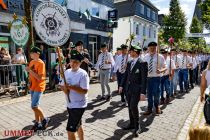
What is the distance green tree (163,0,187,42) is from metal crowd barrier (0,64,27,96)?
40036 mm

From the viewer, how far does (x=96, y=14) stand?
22.3 m

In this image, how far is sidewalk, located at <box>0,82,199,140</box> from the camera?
554cm

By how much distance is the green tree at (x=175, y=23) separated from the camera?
47.3m

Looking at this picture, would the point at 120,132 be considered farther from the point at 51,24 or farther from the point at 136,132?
the point at 51,24

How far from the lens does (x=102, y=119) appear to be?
6645mm

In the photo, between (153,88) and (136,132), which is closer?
(136,132)

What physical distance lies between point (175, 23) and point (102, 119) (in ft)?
150

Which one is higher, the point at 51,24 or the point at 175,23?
the point at 175,23

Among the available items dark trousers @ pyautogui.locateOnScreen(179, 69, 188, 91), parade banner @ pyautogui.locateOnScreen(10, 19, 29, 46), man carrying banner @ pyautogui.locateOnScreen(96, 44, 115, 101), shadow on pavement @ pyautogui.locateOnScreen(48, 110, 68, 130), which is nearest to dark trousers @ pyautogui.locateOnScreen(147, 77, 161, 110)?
man carrying banner @ pyautogui.locateOnScreen(96, 44, 115, 101)

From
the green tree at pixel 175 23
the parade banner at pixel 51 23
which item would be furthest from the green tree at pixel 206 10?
the green tree at pixel 175 23

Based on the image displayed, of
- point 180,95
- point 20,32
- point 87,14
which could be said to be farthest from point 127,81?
point 87,14

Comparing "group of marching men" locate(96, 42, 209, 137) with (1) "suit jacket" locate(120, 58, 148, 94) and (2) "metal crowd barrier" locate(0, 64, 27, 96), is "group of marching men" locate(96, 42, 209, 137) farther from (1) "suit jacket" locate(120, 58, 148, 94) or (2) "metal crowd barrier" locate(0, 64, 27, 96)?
(2) "metal crowd barrier" locate(0, 64, 27, 96)

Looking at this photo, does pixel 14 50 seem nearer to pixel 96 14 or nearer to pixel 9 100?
pixel 9 100

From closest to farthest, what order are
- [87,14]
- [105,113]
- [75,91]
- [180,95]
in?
[75,91]
[105,113]
[180,95]
[87,14]
